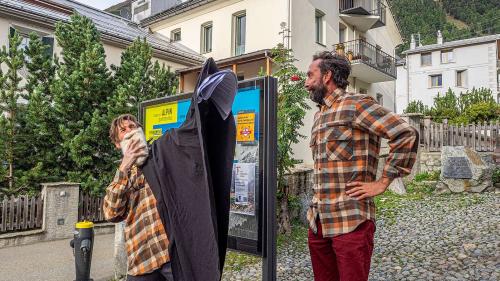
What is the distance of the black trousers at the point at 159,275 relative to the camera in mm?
2170

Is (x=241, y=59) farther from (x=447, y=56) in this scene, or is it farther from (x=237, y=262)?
(x=447, y=56)

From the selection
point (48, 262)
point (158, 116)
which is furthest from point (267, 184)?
point (48, 262)

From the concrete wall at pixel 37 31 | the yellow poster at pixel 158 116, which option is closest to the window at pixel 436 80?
the concrete wall at pixel 37 31

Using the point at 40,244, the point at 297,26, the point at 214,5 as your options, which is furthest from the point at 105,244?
the point at 214,5

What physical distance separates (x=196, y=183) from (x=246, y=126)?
5.09ft

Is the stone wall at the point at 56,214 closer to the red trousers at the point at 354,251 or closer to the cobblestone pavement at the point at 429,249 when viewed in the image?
the cobblestone pavement at the point at 429,249

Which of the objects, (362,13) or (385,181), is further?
(362,13)

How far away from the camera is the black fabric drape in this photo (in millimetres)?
1921

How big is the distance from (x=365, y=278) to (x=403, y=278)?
249cm

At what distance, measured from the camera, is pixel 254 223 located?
332cm

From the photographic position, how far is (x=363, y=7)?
20828 mm

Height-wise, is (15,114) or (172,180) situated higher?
(15,114)

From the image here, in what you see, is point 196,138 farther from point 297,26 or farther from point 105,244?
point 297,26

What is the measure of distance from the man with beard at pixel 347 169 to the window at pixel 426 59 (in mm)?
45599
